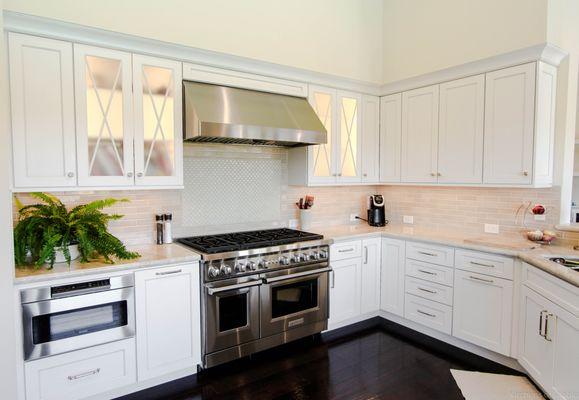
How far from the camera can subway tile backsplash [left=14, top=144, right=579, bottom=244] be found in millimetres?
3307

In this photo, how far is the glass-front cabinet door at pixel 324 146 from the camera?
3.93 m

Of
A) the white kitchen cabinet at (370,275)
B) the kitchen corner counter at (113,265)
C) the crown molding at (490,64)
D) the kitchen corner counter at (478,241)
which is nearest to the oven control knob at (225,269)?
the kitchen corner counter at (113,265)

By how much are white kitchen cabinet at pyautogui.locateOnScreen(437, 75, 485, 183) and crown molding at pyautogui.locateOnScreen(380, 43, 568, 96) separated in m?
0.07

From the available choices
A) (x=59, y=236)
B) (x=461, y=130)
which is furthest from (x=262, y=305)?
(x=461, y=130)

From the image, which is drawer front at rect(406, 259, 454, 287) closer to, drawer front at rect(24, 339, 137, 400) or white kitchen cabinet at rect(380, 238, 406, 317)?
white kitchen cabinet at rect(380, 238, 406, 317)

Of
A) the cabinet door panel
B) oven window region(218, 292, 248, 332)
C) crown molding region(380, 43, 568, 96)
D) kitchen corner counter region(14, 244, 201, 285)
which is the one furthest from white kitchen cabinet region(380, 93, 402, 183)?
kitchen corner counter region(14, 244, 201, 285)

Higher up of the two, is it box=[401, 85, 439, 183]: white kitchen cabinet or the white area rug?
box=[401, 85, 439, 183]: white kitchen cabinet

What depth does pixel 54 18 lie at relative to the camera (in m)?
2.57

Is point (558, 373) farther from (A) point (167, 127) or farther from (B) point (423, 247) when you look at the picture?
(A) point (167, 127)

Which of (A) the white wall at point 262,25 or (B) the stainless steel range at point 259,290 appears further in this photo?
(B) the stainless steel range at point 259,290

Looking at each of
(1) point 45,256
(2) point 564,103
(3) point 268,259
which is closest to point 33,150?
(1) point 45,256

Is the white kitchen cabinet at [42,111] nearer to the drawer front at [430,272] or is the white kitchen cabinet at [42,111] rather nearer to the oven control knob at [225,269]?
the oven control knob at [225,269]

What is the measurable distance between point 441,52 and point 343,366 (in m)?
3.20

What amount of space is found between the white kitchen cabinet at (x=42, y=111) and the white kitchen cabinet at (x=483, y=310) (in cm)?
326
